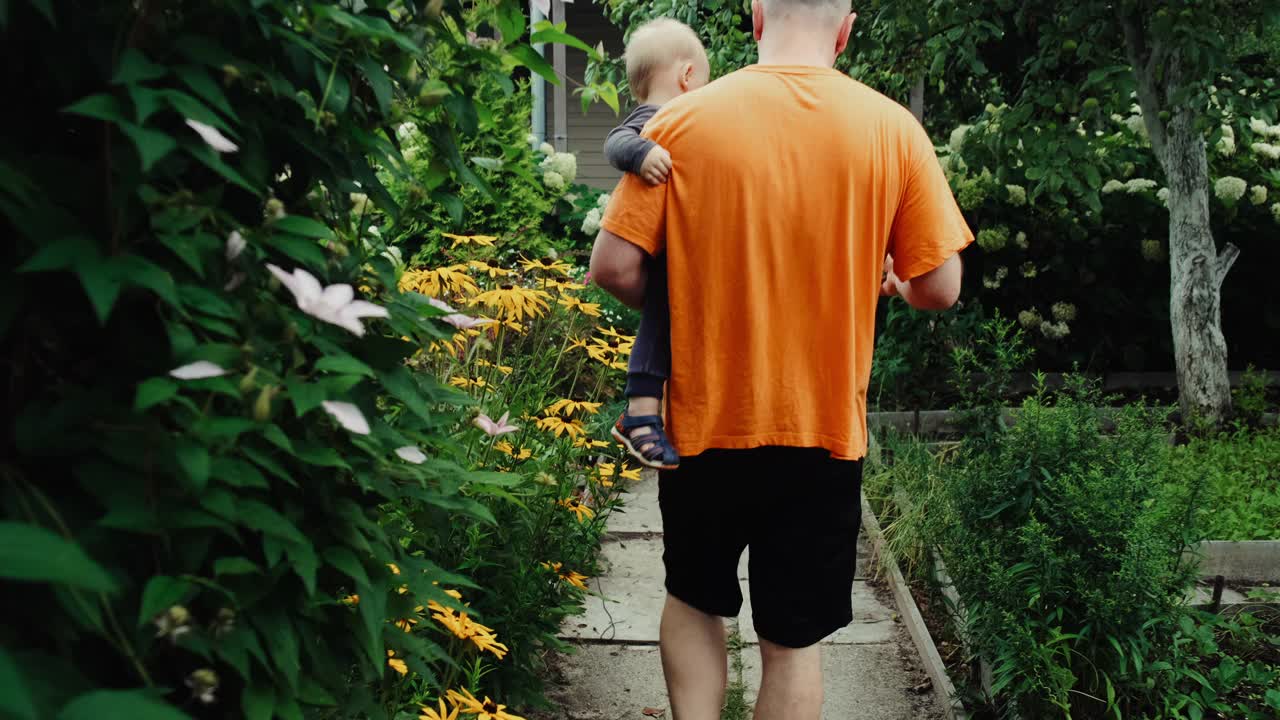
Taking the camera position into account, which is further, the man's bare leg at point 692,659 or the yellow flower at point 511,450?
the yellow flower at point 511,450

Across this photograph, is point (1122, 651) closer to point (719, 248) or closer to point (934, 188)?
point (934, 188)

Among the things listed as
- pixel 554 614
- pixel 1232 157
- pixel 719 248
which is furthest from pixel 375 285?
pixel 1232 157

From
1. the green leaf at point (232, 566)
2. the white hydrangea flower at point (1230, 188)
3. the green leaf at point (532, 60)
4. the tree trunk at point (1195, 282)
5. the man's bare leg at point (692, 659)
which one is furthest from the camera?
the white hydrangea flower at point (1230, 188)

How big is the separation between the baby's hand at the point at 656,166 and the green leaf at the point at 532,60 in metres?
0.49

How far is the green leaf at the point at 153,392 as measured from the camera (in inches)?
34.7

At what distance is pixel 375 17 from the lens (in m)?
1.24

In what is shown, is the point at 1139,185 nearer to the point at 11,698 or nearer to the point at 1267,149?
the point at 1267,149

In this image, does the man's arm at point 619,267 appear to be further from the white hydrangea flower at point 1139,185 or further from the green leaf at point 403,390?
the white hydrangea flower at point 1139,185

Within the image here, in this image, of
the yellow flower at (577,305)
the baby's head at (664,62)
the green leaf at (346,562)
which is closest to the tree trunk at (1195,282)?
the baby's head at (664,62)

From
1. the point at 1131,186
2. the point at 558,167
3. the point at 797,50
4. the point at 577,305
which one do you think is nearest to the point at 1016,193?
the point at 1131,186

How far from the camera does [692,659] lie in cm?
230

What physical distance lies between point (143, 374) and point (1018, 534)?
2435 mm

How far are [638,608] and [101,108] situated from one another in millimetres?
2958

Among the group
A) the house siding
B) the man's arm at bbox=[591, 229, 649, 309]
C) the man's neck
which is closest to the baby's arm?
the man's arm at bbox=[591, 229, 649, 309]
